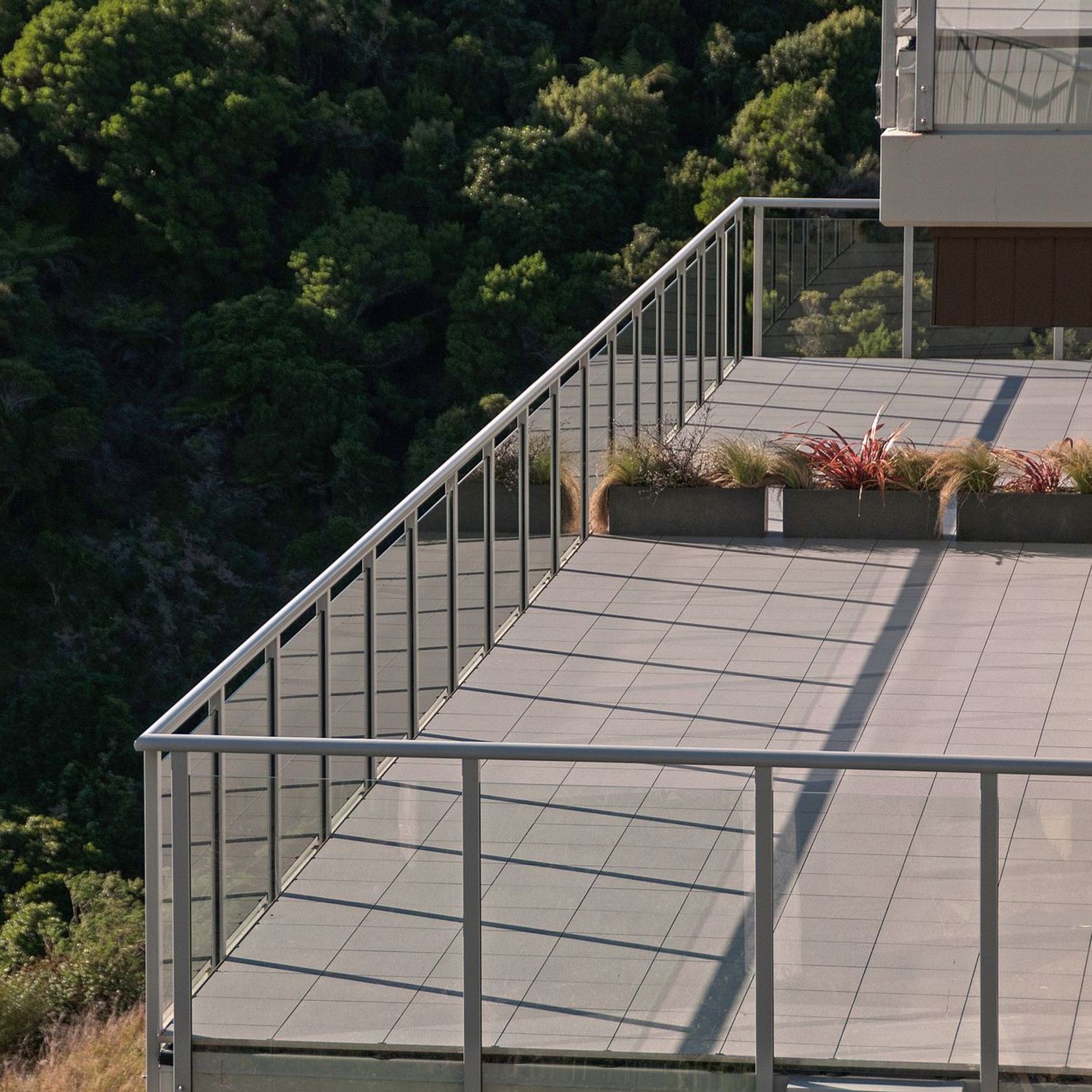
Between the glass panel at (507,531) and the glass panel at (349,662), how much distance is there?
153cm

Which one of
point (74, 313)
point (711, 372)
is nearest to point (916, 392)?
point (711, 372)

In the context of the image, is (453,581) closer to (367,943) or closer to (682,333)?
(367,943)

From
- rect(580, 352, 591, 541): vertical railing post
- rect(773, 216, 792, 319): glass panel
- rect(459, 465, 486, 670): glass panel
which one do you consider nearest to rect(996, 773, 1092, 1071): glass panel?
rect(459, 465, 486, 670): glass panel

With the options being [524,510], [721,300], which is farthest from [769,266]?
[524,510]

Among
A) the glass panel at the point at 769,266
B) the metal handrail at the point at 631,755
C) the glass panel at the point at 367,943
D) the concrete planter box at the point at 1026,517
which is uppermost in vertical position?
the glass panel at the point at 769,266

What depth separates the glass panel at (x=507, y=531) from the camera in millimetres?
8180

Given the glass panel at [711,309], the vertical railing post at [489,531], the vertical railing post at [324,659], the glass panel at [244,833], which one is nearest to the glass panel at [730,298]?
the glass panel at [711,309]

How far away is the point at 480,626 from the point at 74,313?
29834 mm

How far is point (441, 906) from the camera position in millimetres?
4641

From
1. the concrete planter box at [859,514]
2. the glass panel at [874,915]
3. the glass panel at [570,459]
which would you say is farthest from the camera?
the concrete planter box at [859,514]

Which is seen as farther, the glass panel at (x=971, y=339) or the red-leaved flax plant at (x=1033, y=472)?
the glass panel at (x=971, y=339)

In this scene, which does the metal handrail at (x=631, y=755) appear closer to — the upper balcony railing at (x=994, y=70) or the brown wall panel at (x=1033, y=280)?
the brown wall panel at (x=1033, y=280)

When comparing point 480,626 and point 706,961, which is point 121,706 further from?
point 706,961

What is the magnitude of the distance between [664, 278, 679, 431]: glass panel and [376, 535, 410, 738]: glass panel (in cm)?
407
